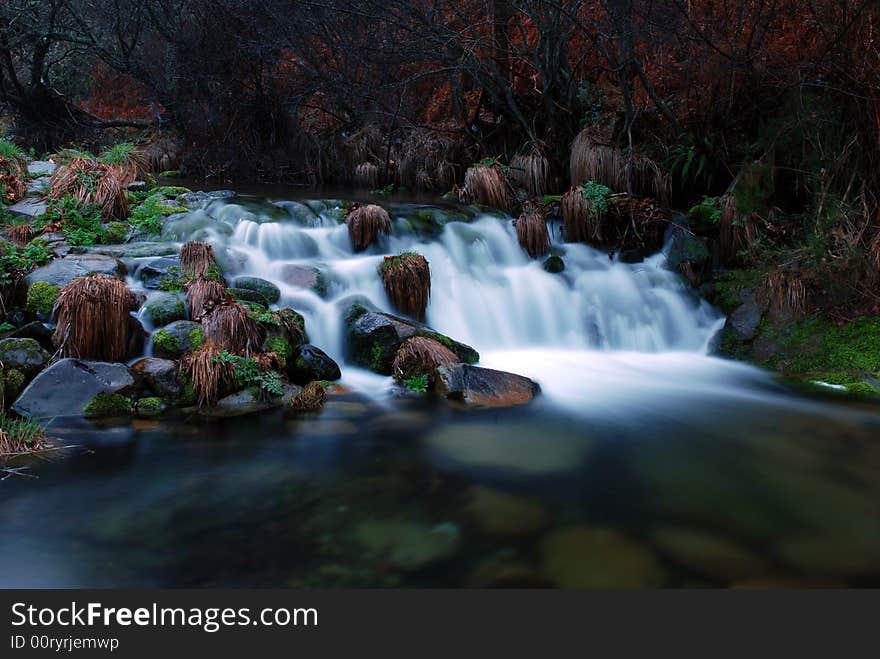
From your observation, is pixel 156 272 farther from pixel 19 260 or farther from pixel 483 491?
pixel 483 491

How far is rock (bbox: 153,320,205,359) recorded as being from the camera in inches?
230

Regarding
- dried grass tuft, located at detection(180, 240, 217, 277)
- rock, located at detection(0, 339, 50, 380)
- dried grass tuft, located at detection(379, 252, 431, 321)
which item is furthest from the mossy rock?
dried grass tuft, located at detection(379, 252, 431, 321)

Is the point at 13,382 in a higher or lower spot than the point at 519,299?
lower

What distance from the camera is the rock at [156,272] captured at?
22.1 feet

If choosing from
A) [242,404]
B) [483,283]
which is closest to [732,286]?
[483,283]

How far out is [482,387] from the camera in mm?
5922

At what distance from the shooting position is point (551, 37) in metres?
10.6

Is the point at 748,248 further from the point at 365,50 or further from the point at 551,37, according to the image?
the point at 365,50

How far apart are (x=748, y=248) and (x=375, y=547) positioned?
594 centimetres

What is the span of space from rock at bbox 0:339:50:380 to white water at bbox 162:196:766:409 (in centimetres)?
213

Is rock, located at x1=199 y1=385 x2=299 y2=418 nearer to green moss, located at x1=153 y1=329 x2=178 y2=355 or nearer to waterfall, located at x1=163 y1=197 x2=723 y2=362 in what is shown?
green moss, located at x1=153 y1=329 x2=178 y2=355

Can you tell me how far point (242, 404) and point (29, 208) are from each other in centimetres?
438

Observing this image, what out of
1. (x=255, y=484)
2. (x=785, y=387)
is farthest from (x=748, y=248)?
(x=255, y=484)

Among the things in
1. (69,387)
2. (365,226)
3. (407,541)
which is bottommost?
(407,541)
